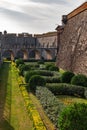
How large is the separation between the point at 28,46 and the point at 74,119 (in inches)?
2965

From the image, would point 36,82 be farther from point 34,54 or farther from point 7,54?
point 7,54

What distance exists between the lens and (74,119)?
31.7ft

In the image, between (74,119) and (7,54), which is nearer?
(74,119)

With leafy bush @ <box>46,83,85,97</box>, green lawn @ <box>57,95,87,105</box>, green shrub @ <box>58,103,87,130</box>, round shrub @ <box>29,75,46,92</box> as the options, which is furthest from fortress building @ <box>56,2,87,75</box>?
green shrub @ <box>58,103,87,130</box>

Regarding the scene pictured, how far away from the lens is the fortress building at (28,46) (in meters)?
75.0

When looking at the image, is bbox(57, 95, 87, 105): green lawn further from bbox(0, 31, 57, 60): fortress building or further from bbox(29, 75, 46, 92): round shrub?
bbox(0, 31, 57, 60): fortress building

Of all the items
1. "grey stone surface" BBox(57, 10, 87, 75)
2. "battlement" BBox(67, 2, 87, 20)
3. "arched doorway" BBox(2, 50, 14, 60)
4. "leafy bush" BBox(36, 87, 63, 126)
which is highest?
"battlement" BBox(67, 2, 87, 20)

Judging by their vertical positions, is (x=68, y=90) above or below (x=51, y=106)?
below

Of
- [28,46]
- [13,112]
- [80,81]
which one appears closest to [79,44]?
[80,81]

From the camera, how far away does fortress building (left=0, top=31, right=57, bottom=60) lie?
75.0 metres

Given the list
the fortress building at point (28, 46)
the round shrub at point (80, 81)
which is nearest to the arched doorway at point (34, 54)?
the fortress building at point (28, 46)

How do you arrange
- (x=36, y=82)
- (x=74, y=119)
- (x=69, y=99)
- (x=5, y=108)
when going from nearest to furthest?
(x=74, y=119) < (x=5, y=108) < (x=69, y=99) < (x=36, y=82)

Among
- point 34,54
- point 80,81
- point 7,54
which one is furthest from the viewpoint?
point 7,54

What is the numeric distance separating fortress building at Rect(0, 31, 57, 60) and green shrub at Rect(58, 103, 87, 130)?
2269 inches
